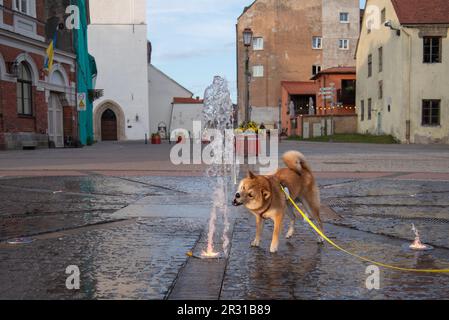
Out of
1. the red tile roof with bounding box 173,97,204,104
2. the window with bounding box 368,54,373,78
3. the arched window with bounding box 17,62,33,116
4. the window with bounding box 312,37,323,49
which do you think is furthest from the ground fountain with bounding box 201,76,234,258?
the window with bounding box 312,37,323,49

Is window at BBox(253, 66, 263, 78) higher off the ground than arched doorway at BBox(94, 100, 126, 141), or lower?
higher

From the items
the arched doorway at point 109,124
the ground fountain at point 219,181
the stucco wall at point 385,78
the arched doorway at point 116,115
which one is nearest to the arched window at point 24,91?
the ground fountain at point 219,181

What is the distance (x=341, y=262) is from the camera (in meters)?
4.51

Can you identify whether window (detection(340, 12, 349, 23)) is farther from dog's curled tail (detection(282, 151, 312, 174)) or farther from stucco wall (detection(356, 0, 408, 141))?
dog's curled tail (detection(282, 151, 312, 174))

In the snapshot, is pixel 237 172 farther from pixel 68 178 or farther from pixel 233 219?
pixel 233 219

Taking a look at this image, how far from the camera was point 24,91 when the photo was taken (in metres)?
26.2

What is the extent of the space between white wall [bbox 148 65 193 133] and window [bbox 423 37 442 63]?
115 ft

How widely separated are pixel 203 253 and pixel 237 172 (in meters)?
8.77

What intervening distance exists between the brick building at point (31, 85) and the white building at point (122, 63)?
880 inches

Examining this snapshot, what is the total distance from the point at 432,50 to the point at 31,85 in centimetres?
2551

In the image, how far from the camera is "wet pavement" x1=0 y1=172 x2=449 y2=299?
3.73 m

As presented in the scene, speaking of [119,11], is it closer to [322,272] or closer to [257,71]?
[257,71]

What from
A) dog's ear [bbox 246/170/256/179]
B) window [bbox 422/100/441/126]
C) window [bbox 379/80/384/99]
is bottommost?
dog's ear [bbox 246/170/256/179]

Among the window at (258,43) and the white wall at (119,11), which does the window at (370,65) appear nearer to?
the window at (258,43)
